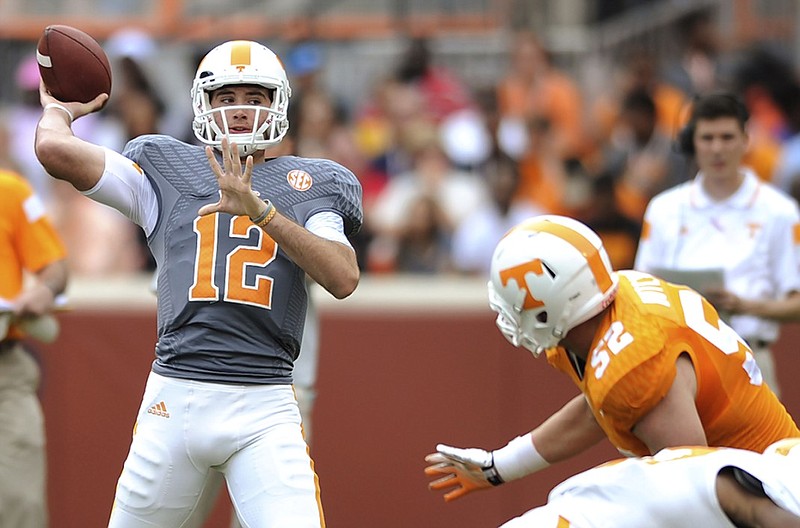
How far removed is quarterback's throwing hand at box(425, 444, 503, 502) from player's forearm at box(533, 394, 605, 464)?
17 cm

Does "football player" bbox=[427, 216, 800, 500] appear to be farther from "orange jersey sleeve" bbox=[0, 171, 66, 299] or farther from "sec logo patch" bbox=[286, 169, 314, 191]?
"orange jersey sleeve" bbox=[0, 171, 66, 299]

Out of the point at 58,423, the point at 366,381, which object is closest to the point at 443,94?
the point at 366,381

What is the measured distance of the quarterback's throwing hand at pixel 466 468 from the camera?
4473 mm

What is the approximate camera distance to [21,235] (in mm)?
5707

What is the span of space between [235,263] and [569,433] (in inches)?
47.6

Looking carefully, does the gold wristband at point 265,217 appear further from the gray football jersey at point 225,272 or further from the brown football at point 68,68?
the brown football at point 68,68

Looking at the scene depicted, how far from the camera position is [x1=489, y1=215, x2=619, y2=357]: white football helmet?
3.91 metres

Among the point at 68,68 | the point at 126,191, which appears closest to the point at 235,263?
the point at 126,191

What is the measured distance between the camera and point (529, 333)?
4035mm

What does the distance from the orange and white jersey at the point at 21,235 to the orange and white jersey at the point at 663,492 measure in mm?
2934

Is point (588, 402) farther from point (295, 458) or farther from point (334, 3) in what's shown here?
point (334, 3)

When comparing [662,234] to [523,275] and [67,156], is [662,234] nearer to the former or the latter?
[523,275]

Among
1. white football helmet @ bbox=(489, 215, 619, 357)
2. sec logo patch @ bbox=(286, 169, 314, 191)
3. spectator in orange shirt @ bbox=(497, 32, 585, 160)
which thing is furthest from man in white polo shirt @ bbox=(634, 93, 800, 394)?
spectator in orange shirt @ bbox=(497, 32, 585, 160)

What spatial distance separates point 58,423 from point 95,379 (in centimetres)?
29
